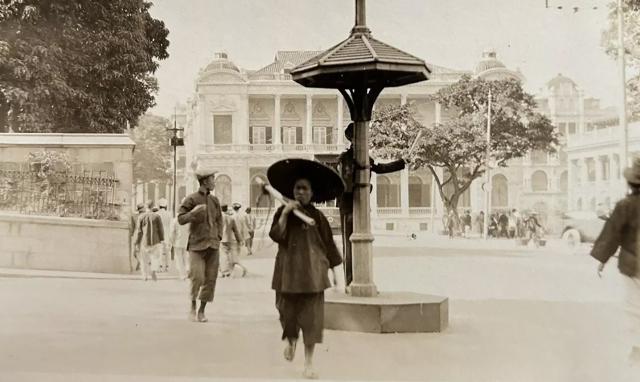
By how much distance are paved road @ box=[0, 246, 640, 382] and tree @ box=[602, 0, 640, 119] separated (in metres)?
1.47

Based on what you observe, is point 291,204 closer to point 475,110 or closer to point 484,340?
point 484,340

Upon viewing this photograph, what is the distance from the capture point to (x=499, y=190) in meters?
8.62

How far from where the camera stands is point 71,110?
6.39 m

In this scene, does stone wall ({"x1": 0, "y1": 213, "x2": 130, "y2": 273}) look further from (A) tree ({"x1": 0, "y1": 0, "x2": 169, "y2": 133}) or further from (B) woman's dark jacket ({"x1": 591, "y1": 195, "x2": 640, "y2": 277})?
(B) woman's dark jacket ({"x1": 591, "y1": 195, "x2": 640, "y2": 277})

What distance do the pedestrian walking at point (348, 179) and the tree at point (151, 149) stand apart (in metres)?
1.53

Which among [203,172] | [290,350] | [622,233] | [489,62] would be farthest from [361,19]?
[290,350]

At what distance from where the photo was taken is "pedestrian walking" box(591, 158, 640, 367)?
4.98 m

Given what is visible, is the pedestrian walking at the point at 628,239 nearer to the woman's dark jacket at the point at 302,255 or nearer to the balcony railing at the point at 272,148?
the woman's dark jacket at the point at 302,255

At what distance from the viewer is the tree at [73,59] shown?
577cm

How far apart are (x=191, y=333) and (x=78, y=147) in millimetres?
2286

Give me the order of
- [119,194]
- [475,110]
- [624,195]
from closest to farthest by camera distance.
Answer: [624,195] < [119,194] < [475,110]

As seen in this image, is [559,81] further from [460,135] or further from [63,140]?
[63,140]

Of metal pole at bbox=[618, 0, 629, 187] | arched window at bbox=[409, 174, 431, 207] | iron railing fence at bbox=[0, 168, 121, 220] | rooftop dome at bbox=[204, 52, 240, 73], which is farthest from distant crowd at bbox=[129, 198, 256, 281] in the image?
metal pole at bbox=[618, 0, 629, 187]

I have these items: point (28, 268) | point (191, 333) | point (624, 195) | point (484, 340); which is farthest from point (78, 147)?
point (624, 195)
